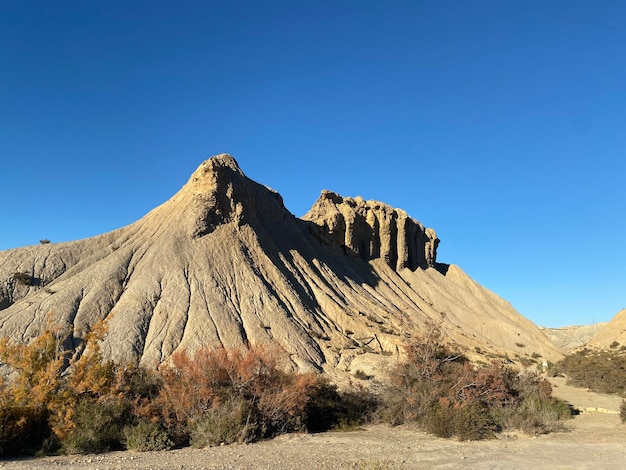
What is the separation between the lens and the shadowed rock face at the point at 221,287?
28.5 metres

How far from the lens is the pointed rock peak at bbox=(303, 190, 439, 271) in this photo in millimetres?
51875

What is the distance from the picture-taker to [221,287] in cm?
3322

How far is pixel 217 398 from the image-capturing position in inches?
568

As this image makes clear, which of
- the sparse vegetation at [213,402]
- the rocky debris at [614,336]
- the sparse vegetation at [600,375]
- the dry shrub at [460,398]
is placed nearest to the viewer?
the sparse vegetation at [213,402]

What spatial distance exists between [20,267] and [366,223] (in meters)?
35.8

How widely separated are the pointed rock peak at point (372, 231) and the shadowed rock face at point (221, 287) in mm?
359

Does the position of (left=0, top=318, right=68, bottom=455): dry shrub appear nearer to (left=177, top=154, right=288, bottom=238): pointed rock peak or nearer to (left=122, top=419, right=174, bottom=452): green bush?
(left=122, top=419, right=174, bottom=452): green bush

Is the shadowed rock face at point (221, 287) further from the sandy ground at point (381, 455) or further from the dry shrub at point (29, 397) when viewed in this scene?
the dry shrub at point (29, 397)

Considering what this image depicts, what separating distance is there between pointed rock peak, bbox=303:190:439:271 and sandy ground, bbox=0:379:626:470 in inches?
1423

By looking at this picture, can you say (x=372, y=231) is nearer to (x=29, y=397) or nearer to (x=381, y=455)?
(x=381, y=455)

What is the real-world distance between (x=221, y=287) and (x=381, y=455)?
74.3 feet

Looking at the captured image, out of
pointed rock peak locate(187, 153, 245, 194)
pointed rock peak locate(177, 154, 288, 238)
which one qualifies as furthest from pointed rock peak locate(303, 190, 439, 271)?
pointed rock peak locate(187, 153, 245, 194)

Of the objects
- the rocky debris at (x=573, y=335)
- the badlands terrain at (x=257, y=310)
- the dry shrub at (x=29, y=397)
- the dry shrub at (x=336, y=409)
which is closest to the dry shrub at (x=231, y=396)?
the badlands terrain at (x=257, y=310)

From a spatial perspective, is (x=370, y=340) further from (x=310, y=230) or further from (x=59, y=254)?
(x=59, y=254)
